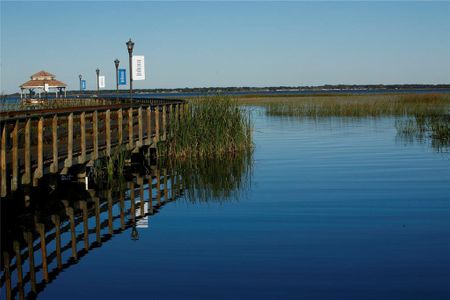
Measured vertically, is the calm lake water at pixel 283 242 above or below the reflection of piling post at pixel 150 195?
above

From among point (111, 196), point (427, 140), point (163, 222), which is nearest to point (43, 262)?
point (163, 222)

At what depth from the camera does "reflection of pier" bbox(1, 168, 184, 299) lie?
26.4 feet

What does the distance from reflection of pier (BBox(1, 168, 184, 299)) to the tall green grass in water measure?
486cm

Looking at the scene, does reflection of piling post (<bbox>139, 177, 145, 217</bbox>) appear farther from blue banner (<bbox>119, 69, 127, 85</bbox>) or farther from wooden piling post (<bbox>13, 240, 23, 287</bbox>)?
blue banner (<bbox>119, 69, 127, 85</bbox>)

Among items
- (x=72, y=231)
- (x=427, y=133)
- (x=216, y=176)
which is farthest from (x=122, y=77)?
(x=72, y=231)

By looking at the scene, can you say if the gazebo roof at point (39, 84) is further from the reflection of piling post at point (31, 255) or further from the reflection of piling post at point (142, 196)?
the reflection of piling post at point (31, 255)

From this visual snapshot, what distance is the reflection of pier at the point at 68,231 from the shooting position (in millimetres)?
8040

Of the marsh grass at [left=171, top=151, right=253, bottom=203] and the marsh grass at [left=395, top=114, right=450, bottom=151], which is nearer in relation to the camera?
the marsh grass at [left=171, top=151, right=253, bottom=203]

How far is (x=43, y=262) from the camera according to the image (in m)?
8.64

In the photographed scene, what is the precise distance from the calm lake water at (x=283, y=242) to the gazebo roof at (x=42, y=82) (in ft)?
129

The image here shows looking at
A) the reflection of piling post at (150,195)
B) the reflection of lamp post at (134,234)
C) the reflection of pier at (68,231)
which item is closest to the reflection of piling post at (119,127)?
the reflection of piling post at (150,195)

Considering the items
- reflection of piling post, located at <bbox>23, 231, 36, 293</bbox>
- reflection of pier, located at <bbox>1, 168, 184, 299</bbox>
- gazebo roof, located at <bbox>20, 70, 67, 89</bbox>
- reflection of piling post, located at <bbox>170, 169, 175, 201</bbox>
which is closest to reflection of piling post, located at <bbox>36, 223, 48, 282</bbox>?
reflection of pier, located at <bbox>1, 168, 184, 299</bbox>

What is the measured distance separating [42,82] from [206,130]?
36.9 m

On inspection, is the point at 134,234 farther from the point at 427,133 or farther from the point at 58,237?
the point at 427,133
